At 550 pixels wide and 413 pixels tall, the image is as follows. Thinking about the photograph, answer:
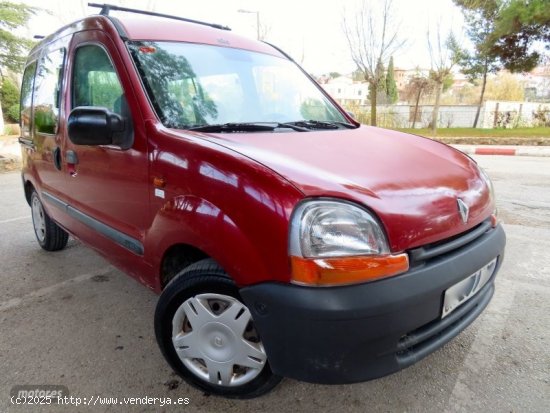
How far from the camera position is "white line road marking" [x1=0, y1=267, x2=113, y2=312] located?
2.98 metres

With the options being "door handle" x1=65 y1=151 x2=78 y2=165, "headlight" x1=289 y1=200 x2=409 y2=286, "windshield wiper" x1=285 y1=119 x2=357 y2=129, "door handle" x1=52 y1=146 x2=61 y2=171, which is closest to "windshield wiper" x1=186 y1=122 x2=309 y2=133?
"windshield wiper" x1=285 y1=119 x2=357 y2=129

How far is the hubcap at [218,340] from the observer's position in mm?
1787

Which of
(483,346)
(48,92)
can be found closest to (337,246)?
(483,346)

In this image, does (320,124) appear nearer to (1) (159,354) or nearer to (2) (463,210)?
(2) (463,210)

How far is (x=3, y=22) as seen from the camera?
1462cm

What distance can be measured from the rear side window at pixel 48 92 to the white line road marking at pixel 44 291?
3.91 ft

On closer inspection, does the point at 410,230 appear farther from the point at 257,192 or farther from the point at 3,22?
the point at 3,22

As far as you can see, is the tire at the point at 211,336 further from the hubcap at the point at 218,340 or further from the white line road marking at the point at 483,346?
the white line road marking at the point at 483,346

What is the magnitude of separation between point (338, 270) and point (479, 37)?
81.0ft

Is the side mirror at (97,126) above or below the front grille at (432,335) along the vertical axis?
above

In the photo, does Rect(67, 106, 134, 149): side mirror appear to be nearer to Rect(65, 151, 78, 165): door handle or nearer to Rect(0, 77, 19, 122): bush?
Rect(65, 151, 78, 165): door handle

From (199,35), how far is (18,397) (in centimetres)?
226

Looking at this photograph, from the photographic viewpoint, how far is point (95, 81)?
104 inches

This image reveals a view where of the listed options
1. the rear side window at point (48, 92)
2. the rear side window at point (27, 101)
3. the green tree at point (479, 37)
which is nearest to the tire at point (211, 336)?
the rear side window at point (48, 92)
